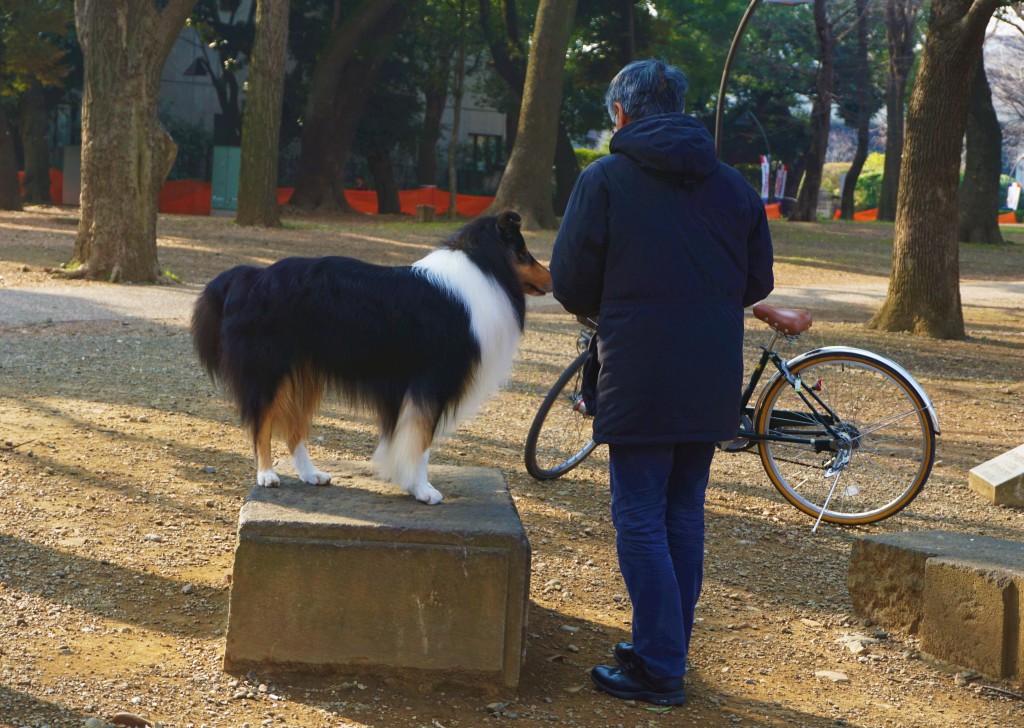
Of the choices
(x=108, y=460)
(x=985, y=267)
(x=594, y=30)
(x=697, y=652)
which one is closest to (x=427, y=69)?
(x=594, y=30)

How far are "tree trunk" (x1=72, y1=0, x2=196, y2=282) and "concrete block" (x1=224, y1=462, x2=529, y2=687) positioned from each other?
36.5 feet

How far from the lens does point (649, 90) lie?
372cm

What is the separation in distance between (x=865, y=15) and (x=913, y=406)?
119ft

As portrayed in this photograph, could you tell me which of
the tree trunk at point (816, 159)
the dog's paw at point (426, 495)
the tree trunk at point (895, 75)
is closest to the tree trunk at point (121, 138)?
the dog's paw at point (426, 495)

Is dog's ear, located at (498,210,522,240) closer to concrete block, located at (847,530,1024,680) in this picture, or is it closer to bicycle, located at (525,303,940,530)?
bicycle, located at (525,303,940,530)

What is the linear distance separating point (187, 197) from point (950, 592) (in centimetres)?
3001

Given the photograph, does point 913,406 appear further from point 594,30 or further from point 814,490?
point 594,30

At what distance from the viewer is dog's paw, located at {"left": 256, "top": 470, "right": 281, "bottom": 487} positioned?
4.43 meters

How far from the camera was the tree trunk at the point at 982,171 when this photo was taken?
92.9 ft

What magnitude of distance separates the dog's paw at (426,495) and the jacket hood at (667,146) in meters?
1.49

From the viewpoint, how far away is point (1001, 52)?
54.8 metres

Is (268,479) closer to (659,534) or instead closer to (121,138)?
(659,534)

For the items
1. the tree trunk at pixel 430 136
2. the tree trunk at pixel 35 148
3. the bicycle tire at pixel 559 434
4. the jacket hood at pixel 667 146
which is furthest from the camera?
the tree trunk at pixel 430 136

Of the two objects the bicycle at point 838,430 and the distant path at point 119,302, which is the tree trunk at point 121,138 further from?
the bicycle at point 838,430
